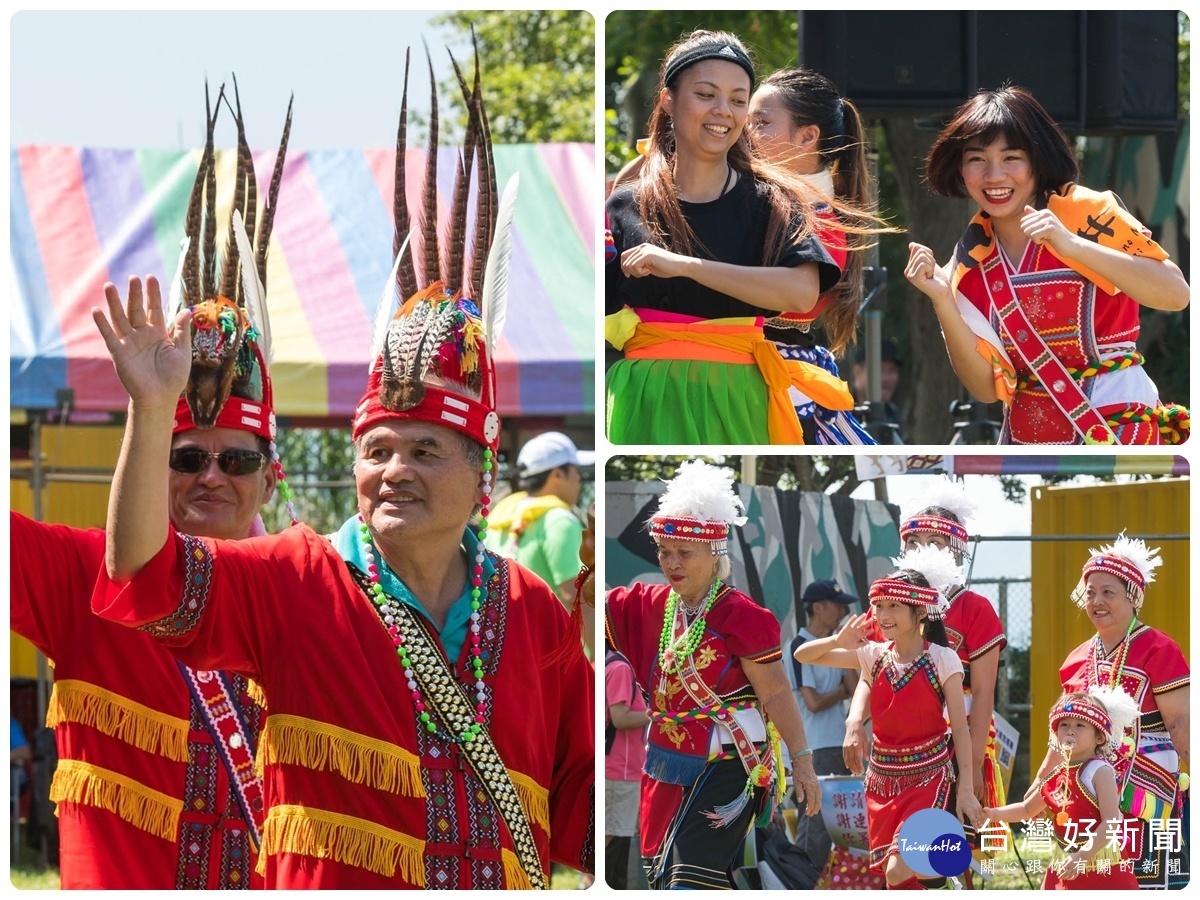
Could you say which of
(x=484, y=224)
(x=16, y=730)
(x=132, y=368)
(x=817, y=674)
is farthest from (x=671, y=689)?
(x=16, y=730)

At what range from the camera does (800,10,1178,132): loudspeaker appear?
346 cm

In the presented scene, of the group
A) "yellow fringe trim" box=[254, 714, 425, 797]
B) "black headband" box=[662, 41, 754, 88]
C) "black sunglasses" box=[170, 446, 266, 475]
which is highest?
"black headband" box=[662, 41, 754, 88]

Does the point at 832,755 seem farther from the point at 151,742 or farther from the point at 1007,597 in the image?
the point at 151,742

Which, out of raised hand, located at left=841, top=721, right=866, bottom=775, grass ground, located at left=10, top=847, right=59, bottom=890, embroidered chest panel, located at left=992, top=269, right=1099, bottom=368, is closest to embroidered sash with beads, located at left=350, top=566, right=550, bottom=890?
raised hand, located at left=841, top=721, right=866, bottom=775

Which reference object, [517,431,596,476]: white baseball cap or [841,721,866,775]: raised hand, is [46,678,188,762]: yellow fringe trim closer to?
[841,721,866,775]: raised hand

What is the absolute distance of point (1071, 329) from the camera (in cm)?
319

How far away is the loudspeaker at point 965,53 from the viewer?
3465 millimetres

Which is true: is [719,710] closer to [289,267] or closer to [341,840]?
[341,840]

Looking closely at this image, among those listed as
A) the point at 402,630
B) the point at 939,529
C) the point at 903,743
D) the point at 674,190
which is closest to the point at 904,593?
the point at 939,529

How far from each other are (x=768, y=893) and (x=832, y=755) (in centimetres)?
34

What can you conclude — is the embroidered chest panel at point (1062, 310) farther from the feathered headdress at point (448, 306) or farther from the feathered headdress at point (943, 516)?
the feathered headdress at point (448, 306)

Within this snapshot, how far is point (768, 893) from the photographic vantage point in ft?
9.46

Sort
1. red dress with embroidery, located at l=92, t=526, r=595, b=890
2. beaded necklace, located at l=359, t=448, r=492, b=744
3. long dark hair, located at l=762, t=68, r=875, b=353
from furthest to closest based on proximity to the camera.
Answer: long dark hair, located at l=762, t=68, r=875, b=353
beaded necklace, located at l=359, t=448, r=492, b=744
red dress with embroidery, located at l=92, t=526, r=595, b=890

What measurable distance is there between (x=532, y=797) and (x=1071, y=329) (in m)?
1.49
